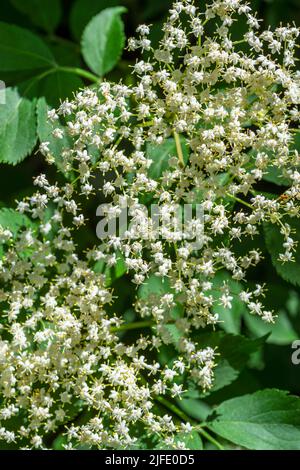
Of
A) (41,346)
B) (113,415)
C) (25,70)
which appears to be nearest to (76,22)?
(25,70)

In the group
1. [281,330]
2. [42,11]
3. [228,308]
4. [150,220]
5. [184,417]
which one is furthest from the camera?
[42,11]

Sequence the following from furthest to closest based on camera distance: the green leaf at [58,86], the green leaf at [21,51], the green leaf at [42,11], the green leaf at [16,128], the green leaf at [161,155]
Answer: the green leaf at [42,11]
the green leaf at [21,51]
the green leaf at [58,86]
the green leaf at [16,128]
the green leaf at [161,155]

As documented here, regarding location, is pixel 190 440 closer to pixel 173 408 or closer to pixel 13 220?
pixel 173 408

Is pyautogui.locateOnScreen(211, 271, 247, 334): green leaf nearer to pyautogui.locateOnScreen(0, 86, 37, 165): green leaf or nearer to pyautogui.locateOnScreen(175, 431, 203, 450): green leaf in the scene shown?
pyautogui.locateOnScreen(175, 431, 203, 450): green leaf

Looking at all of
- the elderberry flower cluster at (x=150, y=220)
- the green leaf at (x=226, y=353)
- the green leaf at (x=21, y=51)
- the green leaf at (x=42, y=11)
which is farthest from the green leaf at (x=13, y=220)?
the green leaf at (x=42, y=11)

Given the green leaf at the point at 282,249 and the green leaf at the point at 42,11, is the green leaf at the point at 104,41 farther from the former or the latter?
the green leaf at the point at 282,249

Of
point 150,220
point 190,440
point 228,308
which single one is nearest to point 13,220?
point 150,220

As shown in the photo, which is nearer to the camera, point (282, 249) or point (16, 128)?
point (282, 249)
